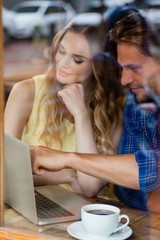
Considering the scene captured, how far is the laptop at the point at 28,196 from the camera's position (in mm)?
1963

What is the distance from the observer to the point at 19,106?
2.16m

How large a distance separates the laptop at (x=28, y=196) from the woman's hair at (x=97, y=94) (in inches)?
5.7

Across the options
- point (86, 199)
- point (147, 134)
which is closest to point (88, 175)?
point (86, 199)

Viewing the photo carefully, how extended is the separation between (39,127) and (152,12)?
547 millimetres

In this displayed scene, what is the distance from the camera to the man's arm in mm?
1882

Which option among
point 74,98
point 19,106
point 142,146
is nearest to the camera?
point 142,146

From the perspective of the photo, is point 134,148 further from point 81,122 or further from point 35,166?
point 35,166

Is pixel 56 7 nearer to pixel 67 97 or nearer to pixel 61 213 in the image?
pixel 67 97

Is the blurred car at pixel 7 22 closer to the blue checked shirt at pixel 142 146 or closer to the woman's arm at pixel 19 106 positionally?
the woman's arm at pixel 19 106

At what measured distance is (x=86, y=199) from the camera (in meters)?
2.07

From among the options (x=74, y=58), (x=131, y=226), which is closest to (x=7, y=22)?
(x=74, y=58)

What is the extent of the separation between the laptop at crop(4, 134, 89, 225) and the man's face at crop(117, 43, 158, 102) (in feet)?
1.16

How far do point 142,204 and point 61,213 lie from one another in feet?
0.82

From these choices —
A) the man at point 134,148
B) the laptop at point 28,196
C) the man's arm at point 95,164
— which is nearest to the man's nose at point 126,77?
the man at point 134,148
